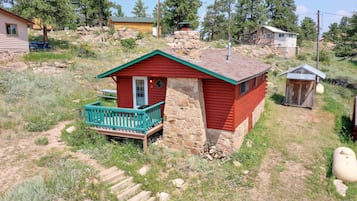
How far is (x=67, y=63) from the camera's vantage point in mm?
22703

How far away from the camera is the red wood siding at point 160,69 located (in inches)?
405

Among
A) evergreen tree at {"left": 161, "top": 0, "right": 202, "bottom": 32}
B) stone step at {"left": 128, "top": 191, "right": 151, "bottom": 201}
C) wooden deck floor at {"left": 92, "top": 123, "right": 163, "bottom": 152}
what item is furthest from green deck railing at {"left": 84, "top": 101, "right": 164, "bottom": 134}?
evergreen tree at {"left": 161, "top": 0, "right": 202, "bottom": 32}

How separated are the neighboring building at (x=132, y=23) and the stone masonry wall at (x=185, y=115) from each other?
3659 centimetres

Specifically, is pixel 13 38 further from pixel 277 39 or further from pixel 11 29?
pixel 277 39

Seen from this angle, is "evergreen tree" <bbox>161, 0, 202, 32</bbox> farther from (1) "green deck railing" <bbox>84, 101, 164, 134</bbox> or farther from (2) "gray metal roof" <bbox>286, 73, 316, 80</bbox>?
(1) "green deck railing" <bbox>84, 101, 164, 134</bbox>

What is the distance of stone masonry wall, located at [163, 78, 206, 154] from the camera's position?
10.4 metres

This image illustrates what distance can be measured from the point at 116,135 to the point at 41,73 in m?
13.1

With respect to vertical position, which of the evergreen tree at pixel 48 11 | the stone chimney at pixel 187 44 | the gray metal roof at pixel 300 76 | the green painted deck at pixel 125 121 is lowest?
the green painted deck at pixel 125 121

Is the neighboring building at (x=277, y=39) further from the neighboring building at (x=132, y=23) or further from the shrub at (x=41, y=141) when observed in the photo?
the shrub at (x=41, y=141)

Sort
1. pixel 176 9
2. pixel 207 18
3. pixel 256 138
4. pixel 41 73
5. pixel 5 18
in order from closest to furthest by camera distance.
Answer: pixel 256 138, pixel 41 73, pixel 5 18, pixel 176 9, pixel 207 18

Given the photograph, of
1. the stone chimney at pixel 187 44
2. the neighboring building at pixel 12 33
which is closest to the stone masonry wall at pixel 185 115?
the stone chimney at pixel 187 44

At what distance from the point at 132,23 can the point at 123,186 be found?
41.2 metres

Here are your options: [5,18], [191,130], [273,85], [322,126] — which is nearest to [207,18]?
[273,85]

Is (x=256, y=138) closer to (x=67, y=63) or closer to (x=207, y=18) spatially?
(x=67, y=63)
